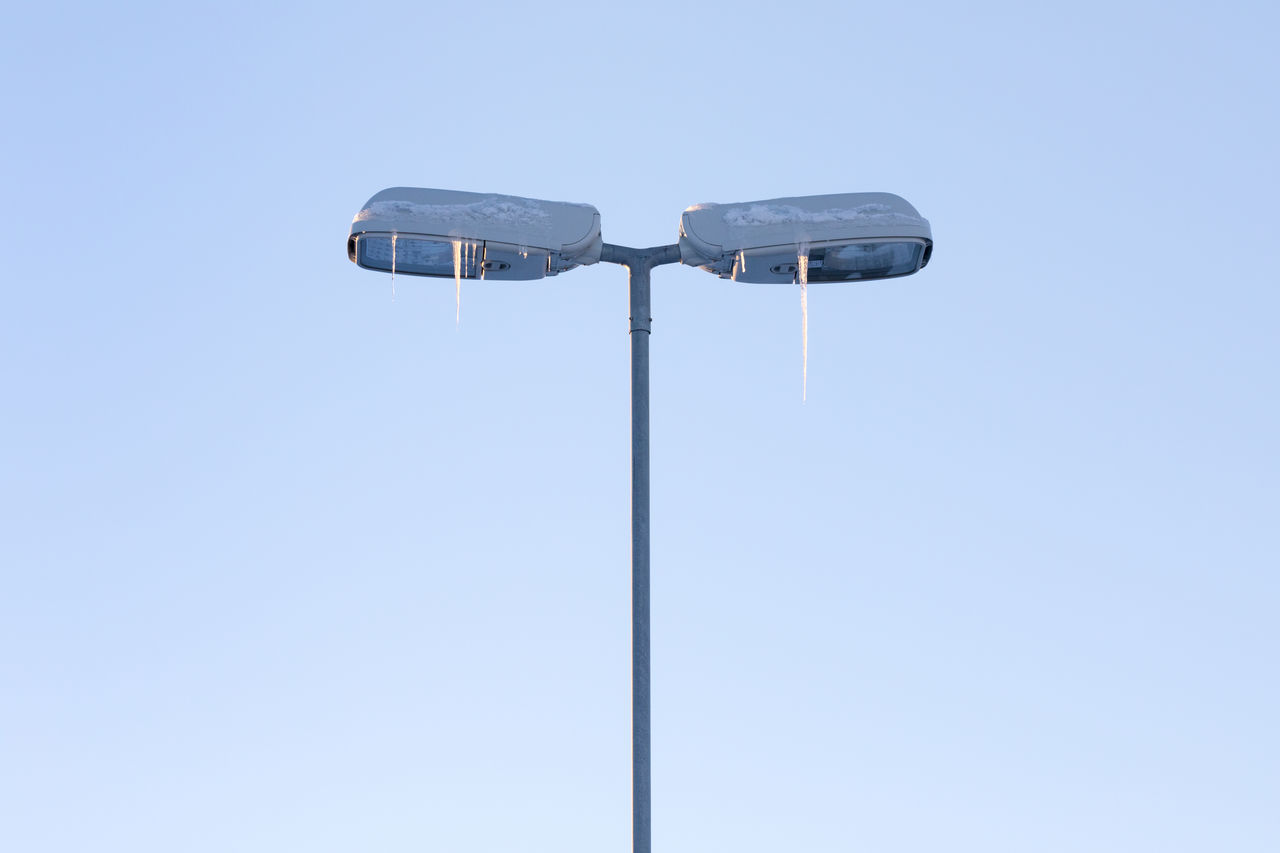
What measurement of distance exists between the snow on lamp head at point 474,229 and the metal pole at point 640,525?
0.26m

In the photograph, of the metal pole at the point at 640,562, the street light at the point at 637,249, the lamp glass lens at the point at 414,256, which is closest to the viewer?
the metal pole at the point at 640,562

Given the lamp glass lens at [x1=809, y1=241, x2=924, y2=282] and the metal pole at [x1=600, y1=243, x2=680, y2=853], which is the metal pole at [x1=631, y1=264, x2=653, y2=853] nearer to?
the metal pole at [x1=600, y1=243, x2=680, y2=853]

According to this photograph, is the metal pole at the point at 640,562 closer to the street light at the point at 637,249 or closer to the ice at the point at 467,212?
the street light at the point at 637,249

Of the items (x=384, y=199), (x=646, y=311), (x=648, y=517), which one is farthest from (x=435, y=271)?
Result: (x=648, y=517)

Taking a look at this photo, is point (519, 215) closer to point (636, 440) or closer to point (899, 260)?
point (636, 440)

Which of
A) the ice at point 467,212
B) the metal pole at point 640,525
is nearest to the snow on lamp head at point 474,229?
the ice at point 467,212

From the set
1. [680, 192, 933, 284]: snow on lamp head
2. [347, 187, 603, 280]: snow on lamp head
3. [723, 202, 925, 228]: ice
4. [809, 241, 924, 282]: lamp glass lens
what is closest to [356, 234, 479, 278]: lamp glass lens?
[347, 187, 603, 280]: snow on lamp head

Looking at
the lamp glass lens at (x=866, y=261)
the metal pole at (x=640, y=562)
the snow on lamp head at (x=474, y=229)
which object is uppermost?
the snow on lamp head at (x=474, y=229)

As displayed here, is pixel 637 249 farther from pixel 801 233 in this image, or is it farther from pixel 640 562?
pixel 640 562

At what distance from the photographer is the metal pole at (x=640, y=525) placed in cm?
887

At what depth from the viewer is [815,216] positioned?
945cm

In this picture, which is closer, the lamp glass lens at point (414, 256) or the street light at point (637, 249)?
the street light at point (637, 249)

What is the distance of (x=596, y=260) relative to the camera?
9.70m

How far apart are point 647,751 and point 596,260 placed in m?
2.57
